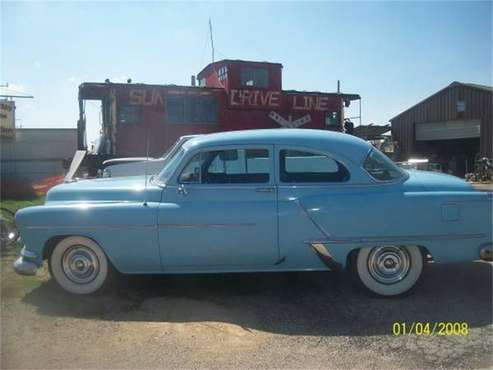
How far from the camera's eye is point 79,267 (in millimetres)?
4930

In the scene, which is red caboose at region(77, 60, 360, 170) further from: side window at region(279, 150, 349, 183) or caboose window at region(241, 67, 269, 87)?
side window at region(279, 150, 349, 183)

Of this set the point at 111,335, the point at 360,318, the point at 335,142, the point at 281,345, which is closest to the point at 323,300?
the point at 360,318

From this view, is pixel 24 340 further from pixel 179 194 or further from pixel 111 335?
pixel 179 194

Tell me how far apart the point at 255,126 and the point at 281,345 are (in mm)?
17210

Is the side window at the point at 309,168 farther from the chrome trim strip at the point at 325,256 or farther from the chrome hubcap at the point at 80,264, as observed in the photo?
the chrome hubcap at the point at 80,264

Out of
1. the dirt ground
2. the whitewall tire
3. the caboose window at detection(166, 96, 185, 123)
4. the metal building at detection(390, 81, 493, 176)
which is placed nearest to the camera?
the dirt ground

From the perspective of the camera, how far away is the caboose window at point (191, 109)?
19594 mm

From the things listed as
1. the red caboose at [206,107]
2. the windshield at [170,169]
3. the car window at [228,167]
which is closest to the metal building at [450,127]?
the red caboose at [206,107]

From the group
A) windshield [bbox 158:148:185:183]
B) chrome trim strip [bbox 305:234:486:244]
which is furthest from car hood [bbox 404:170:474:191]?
windshield [bbox 158:148:185:183]

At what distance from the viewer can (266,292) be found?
5.00 m

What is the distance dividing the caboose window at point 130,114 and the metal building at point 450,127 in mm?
19056

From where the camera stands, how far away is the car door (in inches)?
186
